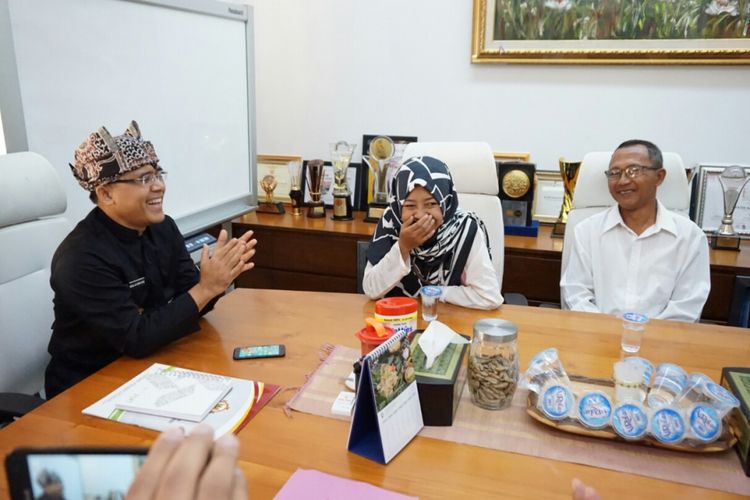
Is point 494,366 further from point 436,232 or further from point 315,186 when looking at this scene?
point 315,186

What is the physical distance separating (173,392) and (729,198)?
254cm

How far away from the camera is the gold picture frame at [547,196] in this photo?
2957 millimetres

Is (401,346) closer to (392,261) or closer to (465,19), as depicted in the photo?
(392,261)

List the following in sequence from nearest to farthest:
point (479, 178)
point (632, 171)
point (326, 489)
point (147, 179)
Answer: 1. point (326, 489)
2. point (147, 179)
3. point (632, 171)
4. point (479, 178)

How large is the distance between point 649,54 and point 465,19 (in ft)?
2.98

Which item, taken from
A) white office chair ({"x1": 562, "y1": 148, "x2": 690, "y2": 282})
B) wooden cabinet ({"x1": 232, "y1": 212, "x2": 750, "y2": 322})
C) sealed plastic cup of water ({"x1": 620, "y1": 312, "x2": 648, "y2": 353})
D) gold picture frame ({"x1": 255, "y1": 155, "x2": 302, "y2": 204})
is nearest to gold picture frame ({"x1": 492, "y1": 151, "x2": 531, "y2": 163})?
wooden cabinet ({"x1": 232, "y1": 212, "x2": 750, "y2": 322})

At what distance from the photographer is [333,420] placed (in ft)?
3.79

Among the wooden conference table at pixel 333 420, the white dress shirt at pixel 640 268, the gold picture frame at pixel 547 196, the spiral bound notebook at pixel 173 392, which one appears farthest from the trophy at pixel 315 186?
the spiral bound notebook at pixel 173 392

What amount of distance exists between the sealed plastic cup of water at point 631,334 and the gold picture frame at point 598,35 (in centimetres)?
177

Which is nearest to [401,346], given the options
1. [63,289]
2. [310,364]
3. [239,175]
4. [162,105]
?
[310,364]

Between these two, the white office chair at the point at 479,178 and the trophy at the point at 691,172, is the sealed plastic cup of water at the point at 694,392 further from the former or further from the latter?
the trophy at the point at 691,172

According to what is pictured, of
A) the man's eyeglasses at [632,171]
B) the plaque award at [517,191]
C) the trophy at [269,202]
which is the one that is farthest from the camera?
the trophy at [269,202]

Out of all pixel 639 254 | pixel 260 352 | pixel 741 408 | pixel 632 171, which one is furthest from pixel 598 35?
pixel 260 352

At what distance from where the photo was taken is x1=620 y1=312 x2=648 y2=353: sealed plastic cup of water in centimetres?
145
